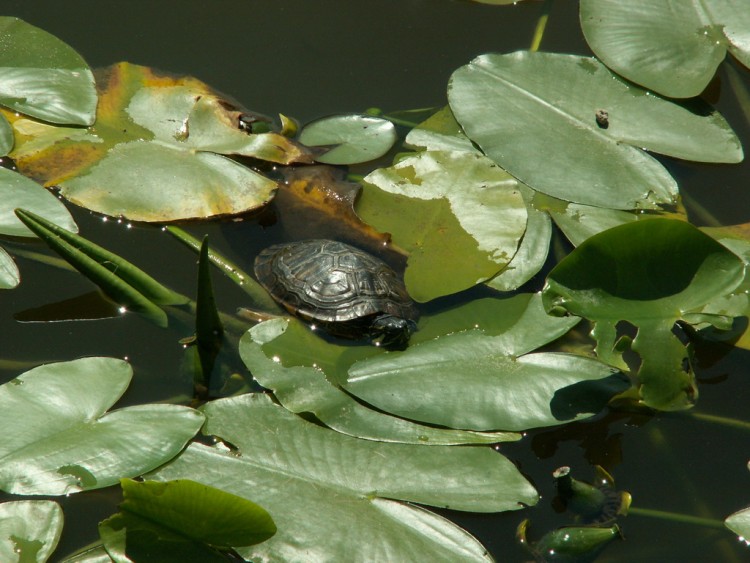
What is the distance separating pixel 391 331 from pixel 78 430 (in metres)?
1.31

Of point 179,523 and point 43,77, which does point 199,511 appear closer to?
point 179,523

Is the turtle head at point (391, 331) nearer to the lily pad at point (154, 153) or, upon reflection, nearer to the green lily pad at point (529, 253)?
the green lily pad at point (529, 253)

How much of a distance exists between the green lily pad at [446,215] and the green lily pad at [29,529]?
5.19ft

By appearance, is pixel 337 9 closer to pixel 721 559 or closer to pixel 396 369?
pixel 396 369

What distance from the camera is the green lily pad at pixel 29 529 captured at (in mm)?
2366

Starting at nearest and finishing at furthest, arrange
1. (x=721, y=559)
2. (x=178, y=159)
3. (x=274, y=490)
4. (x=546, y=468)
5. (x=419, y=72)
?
(x=274, y=490) → (x=721, y=559) → (x=546, y=468) → (x=178, y=159) → (x=419, y=72)

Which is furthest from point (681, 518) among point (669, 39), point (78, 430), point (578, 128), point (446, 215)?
point (669, 39)

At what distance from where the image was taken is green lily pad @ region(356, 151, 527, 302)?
10.8ft

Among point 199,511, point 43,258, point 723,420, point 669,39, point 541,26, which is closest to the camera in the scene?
point 199,511

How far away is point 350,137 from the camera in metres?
3.89

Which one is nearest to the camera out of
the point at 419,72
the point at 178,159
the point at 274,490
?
the point at 274,490

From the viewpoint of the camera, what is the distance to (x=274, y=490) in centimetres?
251

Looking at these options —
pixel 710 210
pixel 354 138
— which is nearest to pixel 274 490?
pixel 354 138

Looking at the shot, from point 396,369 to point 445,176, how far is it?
1.10 m
